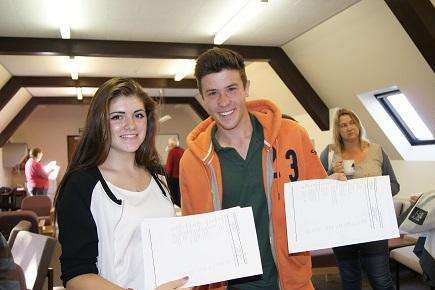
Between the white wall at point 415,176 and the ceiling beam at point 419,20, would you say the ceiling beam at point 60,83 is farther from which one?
the ceiling beam at point 419,20

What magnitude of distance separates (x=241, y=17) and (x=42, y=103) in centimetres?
817

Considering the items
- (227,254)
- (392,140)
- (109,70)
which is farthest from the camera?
(109,70)

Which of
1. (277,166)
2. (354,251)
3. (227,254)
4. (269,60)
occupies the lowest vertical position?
(354,251)

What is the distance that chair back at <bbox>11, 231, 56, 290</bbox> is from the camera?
2326 millimetres

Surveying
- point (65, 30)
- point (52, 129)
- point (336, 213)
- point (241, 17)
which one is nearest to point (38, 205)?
point (65, 30)

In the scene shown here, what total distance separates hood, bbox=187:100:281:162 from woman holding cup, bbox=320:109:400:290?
1.11 meters

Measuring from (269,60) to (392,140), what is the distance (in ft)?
7.25

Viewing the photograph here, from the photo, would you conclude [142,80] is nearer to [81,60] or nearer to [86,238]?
[81,60]

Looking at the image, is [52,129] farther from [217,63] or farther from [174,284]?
[174,284]

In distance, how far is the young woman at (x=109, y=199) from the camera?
118 centimetres

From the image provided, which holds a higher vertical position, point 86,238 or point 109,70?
point 109,70

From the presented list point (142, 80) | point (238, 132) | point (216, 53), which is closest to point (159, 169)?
point (238, 132)

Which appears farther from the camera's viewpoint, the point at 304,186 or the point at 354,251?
the point at 354,251

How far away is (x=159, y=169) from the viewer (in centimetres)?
154
